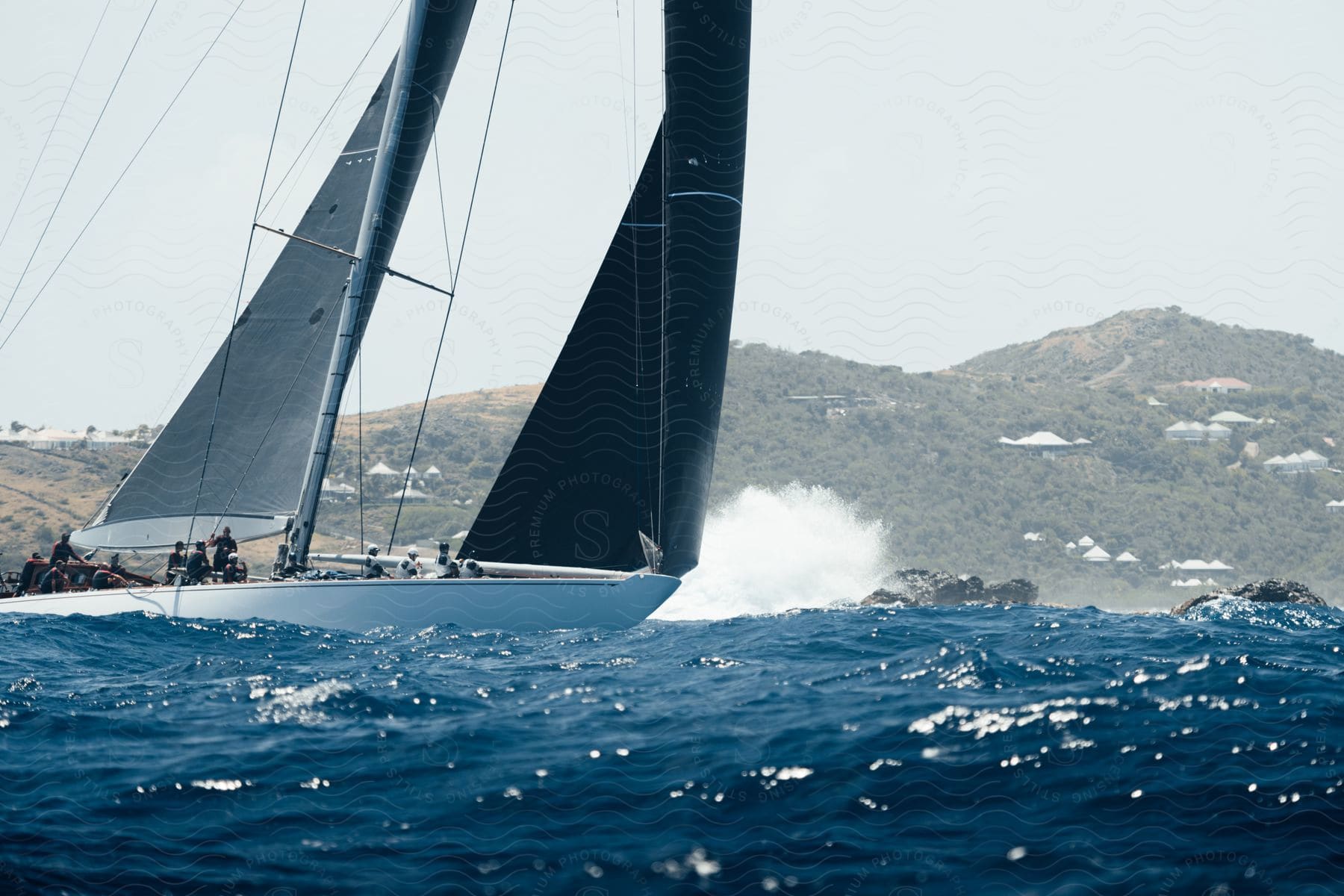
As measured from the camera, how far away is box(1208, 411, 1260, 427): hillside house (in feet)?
398

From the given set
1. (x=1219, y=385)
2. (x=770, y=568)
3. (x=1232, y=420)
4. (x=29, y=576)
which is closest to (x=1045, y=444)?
(x=1232, y=420)

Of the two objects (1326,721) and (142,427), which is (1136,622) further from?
(142,427)

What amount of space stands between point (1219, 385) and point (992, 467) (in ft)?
126

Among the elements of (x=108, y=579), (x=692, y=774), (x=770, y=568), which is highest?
(x=770, y=568)

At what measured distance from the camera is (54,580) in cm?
1838

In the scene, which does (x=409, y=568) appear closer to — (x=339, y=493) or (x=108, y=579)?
(x=108, y=579)

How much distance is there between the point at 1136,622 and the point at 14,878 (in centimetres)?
1305

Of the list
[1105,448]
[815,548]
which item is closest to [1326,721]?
[815,548]

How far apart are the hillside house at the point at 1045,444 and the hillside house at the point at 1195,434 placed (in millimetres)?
8757

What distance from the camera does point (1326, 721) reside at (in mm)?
8898

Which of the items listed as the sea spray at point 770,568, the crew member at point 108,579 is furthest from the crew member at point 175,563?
the sea spray at point 770,568

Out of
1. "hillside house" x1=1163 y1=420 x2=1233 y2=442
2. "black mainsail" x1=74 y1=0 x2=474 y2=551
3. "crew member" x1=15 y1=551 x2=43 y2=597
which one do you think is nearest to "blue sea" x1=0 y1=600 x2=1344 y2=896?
"crew member" x1=15 y1=551 x2=43 y2=597

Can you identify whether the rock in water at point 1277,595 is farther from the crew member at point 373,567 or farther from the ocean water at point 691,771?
the crew member at point 373,567

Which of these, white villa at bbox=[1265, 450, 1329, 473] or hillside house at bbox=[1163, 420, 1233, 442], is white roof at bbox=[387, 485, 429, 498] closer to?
hillside house at bbox=[1163, 420, 1233, 442]
